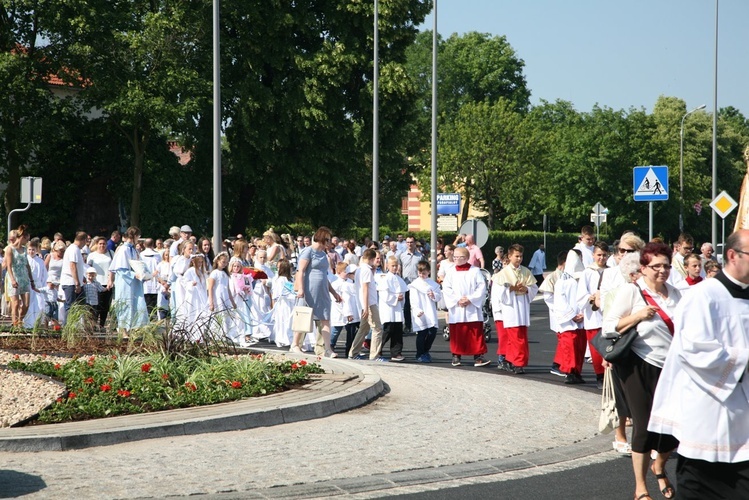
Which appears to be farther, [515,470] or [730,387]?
[515,470]

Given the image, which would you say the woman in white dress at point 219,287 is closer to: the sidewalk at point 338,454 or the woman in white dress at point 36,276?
the woman in white dress at point 36,276

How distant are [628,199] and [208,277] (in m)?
48.2

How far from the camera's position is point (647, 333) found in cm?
747

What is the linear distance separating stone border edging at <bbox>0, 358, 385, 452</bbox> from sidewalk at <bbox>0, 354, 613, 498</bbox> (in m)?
0.08

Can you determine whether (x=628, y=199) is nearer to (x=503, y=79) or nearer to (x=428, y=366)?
(x=503, y=79)

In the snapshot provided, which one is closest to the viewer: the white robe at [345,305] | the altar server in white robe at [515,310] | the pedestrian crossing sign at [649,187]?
the altar server in white robe at [515,310]

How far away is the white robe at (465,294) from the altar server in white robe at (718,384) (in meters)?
10.8

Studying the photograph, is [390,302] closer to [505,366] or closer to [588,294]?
[505,366]

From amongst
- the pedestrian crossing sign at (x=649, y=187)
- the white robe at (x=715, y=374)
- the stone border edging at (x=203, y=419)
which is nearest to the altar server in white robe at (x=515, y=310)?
the stone border edging at (x=203, y=419)

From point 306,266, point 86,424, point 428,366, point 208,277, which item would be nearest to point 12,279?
point 208,277

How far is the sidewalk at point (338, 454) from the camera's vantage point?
7.52m

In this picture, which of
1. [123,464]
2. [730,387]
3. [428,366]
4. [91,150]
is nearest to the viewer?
[730,387]

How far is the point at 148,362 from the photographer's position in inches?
456

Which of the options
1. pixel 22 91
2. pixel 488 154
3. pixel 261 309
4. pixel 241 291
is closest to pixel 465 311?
pixel 241 291
